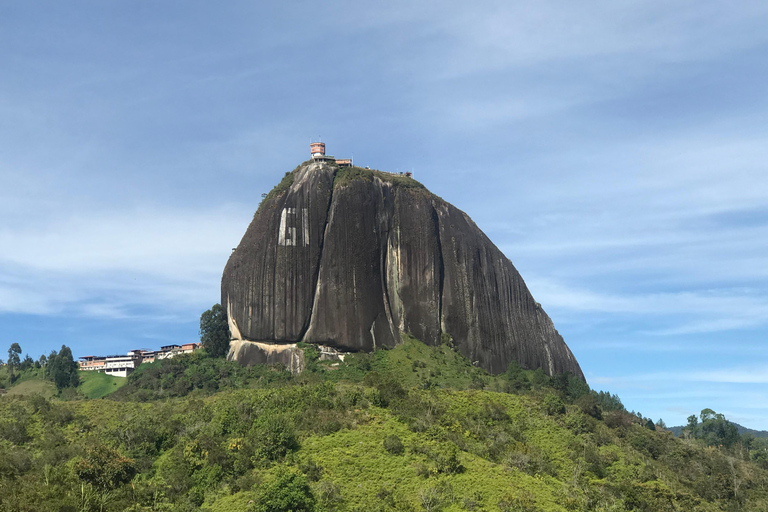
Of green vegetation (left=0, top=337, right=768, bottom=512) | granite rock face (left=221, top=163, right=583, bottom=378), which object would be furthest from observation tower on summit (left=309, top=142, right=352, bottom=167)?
green vegetation (left=0, top=337, right=768, bottom=512)

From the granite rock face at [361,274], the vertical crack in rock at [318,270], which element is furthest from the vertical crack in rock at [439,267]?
the vertical crack in rock at [318,270]

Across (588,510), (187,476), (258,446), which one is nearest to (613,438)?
(588,510)

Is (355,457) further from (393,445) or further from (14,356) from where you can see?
(14,356)

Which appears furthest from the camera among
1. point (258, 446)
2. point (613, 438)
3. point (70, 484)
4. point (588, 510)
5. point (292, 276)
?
point (292, 276)

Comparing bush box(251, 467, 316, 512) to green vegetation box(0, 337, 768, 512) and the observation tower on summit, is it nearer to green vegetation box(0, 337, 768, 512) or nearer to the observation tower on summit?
green vegetation box(0, 337, 768, 512)

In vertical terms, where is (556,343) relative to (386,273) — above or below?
below

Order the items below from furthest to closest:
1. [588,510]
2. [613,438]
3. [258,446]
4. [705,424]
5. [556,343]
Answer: [556,343] < [705,424] < [613,438] < [258,446] < [588,510]

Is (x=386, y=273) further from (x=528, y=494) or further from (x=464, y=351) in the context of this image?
(x=528, y=494)

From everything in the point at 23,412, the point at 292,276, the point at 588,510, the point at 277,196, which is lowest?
the point at 588,510
